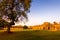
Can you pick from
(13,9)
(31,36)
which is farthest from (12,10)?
(31,36)

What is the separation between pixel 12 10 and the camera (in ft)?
129

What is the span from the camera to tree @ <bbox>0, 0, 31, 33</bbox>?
3907cm

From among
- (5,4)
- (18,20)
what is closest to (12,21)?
(18,20)

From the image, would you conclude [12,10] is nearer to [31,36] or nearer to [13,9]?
[13,9]

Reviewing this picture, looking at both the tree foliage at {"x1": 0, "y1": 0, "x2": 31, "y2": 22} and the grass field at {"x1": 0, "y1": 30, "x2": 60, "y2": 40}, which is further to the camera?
Answer: the tree foliage at {"x1": 0, "y1": 0, "x2": 31, "y2": 22}

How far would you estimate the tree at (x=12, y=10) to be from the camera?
128 ft

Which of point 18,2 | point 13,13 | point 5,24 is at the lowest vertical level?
point 5,24

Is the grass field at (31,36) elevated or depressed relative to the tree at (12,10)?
depressed

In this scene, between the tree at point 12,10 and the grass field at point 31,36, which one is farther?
the tree at point 12,10

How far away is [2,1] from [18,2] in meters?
4.01

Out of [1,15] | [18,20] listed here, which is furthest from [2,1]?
[18,20]

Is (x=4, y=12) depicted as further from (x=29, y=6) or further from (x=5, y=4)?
(x=29, y=6)

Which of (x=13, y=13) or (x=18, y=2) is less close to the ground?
(x=18, y=2)

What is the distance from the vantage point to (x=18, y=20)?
131ft
